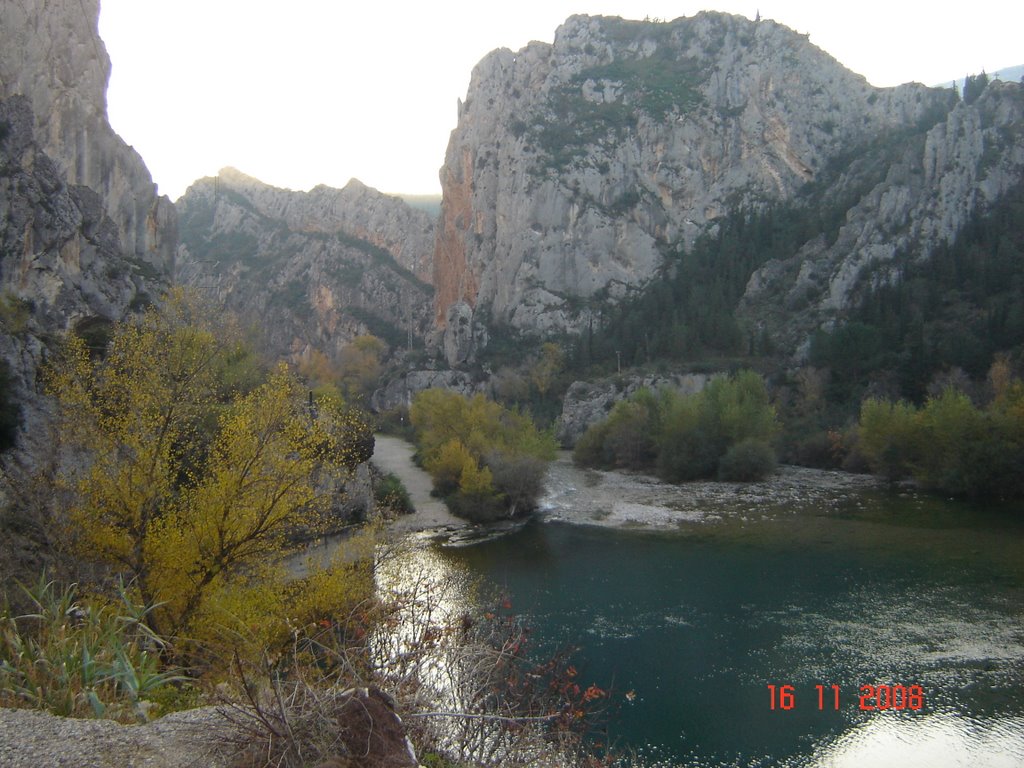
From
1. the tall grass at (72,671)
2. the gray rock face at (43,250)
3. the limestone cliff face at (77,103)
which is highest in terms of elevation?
the limestone cliff face at (77,103)

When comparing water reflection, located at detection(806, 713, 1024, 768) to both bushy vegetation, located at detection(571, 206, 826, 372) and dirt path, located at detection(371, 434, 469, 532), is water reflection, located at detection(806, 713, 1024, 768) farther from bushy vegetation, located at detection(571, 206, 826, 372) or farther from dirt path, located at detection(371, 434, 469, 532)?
bushy vegetation, located at detection(571, 206, 826, 372)

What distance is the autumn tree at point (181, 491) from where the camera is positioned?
11.1m

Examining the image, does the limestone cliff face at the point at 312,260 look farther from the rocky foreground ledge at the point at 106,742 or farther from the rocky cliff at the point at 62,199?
→ the rocky foreground ledge at the point at 106,742

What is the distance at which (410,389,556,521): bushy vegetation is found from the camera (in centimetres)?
3525

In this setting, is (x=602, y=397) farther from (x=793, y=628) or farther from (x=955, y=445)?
(x=793, y=628)

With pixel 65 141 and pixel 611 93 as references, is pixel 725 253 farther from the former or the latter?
pixel 65 141

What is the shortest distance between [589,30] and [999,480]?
86.4 metres

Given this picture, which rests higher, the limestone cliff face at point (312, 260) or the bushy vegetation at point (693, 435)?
the limestone cliff face at point (312, 260)

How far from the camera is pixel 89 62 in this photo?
47.0m

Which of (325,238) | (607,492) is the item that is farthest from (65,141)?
(325,238)

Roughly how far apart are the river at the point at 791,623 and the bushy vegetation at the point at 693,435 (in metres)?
9.65

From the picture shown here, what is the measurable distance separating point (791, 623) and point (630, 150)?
79.6 m

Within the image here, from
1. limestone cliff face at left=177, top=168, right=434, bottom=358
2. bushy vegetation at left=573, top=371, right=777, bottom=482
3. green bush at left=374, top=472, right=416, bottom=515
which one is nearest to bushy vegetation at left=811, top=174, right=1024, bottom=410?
bushy vegetation at left=573, top=371, right=777, bottom=482

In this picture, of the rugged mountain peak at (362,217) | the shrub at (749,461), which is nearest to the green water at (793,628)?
the shrub at (749,461)
